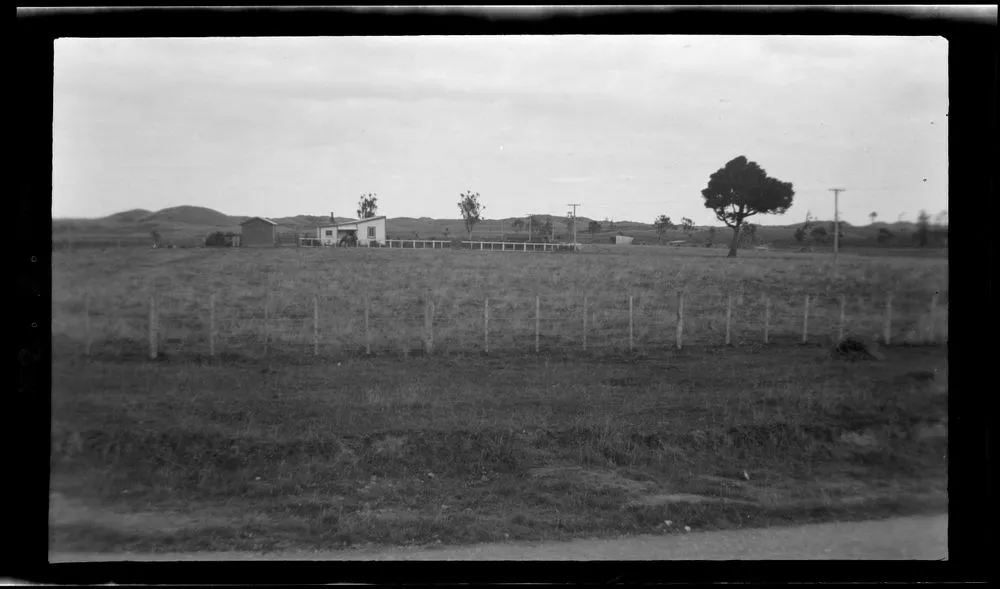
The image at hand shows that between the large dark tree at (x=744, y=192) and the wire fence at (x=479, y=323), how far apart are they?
7.42 ft

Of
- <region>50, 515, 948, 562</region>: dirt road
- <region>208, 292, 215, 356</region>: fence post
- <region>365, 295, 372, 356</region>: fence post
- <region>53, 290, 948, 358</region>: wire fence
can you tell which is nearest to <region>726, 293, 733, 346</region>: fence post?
<region>53, 290, 948, 358</region>: wire fence

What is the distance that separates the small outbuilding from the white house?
0.78m

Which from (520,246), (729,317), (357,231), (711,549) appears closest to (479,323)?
(520,246)

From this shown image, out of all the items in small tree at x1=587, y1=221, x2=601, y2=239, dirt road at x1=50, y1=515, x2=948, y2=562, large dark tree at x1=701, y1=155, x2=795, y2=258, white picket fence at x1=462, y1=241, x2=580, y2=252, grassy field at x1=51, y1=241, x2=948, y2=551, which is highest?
large dark tree at x1=701, y1=155, x2=795, y2=258

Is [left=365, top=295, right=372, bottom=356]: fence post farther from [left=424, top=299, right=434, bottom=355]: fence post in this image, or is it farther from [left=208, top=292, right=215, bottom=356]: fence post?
[left=208, top=292, right=215, bottom=356]: fence post

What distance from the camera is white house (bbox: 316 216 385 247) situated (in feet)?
37.1

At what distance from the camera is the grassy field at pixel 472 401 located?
7.47m

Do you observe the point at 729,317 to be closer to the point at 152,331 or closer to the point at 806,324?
the point at 806,324

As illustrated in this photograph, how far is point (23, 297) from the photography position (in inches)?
187

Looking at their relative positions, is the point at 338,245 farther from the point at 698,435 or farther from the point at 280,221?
the point at 698,435
